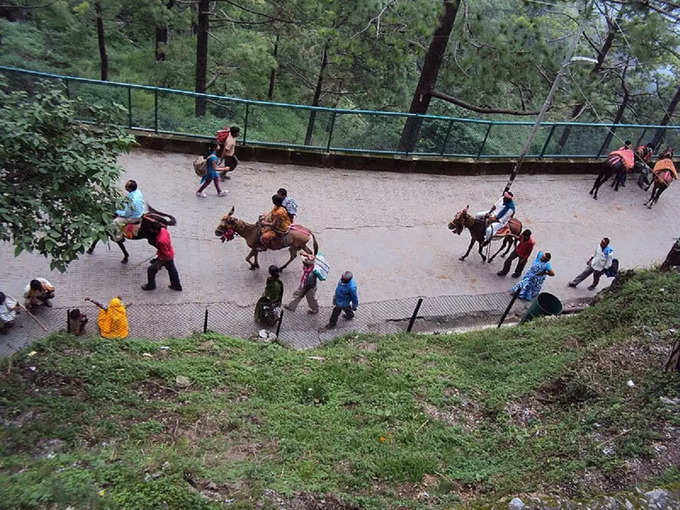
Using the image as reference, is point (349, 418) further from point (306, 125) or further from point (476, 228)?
point (306, 125)

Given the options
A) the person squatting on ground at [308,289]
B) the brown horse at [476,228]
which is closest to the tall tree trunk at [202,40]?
the person squatting on ground at [308,289]

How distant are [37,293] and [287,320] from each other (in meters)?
4.18

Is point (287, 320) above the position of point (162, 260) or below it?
below

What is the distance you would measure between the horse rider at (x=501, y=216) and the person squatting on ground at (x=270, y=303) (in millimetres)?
5111

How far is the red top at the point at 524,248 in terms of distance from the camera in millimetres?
12211

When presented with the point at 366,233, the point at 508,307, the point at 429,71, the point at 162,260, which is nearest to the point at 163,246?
the point at 162,260

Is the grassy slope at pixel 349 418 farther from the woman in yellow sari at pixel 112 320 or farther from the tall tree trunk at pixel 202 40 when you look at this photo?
the tall tree trunk at pixel 202 40

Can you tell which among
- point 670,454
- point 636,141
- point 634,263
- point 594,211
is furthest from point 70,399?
point 636,141

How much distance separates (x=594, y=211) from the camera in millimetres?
15969

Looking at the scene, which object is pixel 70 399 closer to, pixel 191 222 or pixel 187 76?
pixel 191 222

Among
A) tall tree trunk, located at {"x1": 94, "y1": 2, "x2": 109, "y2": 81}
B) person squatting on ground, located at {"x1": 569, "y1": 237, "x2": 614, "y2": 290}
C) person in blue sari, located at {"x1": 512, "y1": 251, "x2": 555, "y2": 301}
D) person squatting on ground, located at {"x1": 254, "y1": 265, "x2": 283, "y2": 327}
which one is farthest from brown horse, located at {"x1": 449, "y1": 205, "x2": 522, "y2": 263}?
tall tree trunk, located at {"x1": 94, "y1": 2, "x2": 109, "y2": 81}

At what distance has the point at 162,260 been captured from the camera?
1004 cm

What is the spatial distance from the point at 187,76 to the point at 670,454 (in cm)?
1891

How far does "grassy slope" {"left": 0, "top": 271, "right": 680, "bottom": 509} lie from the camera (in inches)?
229
